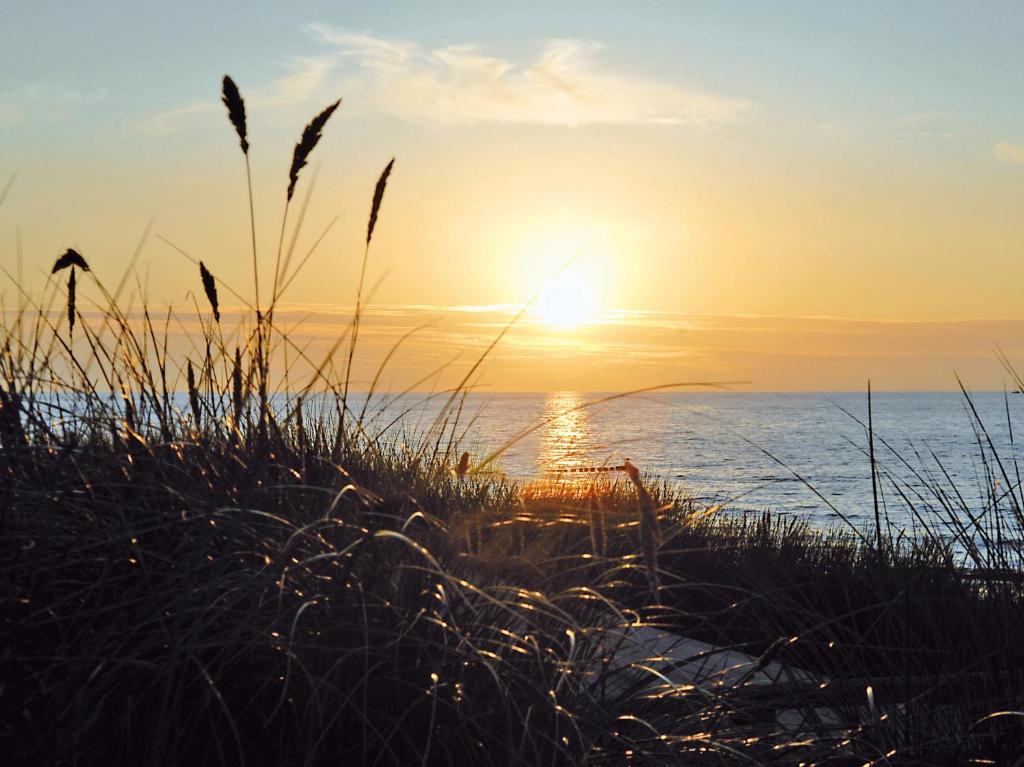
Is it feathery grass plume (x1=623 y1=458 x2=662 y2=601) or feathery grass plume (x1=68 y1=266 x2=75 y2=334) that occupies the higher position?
feathery grass plume (x1=68 y1=266 x2=75 y2=334)

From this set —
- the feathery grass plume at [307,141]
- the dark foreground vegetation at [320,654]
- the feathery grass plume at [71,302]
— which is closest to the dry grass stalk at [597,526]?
the dark foreground vegetation at [320,654]

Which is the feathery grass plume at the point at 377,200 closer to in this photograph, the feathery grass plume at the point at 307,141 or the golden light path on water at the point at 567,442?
the feathery grass plume at the point at 307,141

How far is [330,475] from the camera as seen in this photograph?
3295mm

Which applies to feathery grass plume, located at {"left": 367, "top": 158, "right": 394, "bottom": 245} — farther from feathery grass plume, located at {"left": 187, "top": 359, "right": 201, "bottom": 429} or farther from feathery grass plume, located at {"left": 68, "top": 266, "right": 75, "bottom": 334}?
feathery grass plume, located at {"left": 68, "top": 266, "right": 75, "bottom": 334}

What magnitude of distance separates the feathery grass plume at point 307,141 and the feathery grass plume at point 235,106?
0.87ft

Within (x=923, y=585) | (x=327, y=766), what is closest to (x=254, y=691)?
(x=327, y=766)

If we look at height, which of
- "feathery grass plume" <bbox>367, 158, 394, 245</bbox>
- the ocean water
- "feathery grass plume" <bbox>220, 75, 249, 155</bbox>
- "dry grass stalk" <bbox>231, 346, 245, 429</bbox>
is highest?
"feathery grass plume" <bbox>220, 75, 249, 155</bbox>

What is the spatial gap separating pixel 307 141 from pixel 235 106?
1.24 feet

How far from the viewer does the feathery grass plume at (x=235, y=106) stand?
346 centimetres

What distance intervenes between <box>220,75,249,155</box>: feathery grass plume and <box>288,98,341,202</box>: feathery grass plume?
26 centimetres

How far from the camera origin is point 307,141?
3.32 meters

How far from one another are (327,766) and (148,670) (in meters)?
0.40

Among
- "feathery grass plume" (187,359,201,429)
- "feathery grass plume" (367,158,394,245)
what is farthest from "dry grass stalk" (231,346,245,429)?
"feathery grass plume" (367,158,394,245)

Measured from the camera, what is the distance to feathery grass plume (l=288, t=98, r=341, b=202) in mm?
3320
